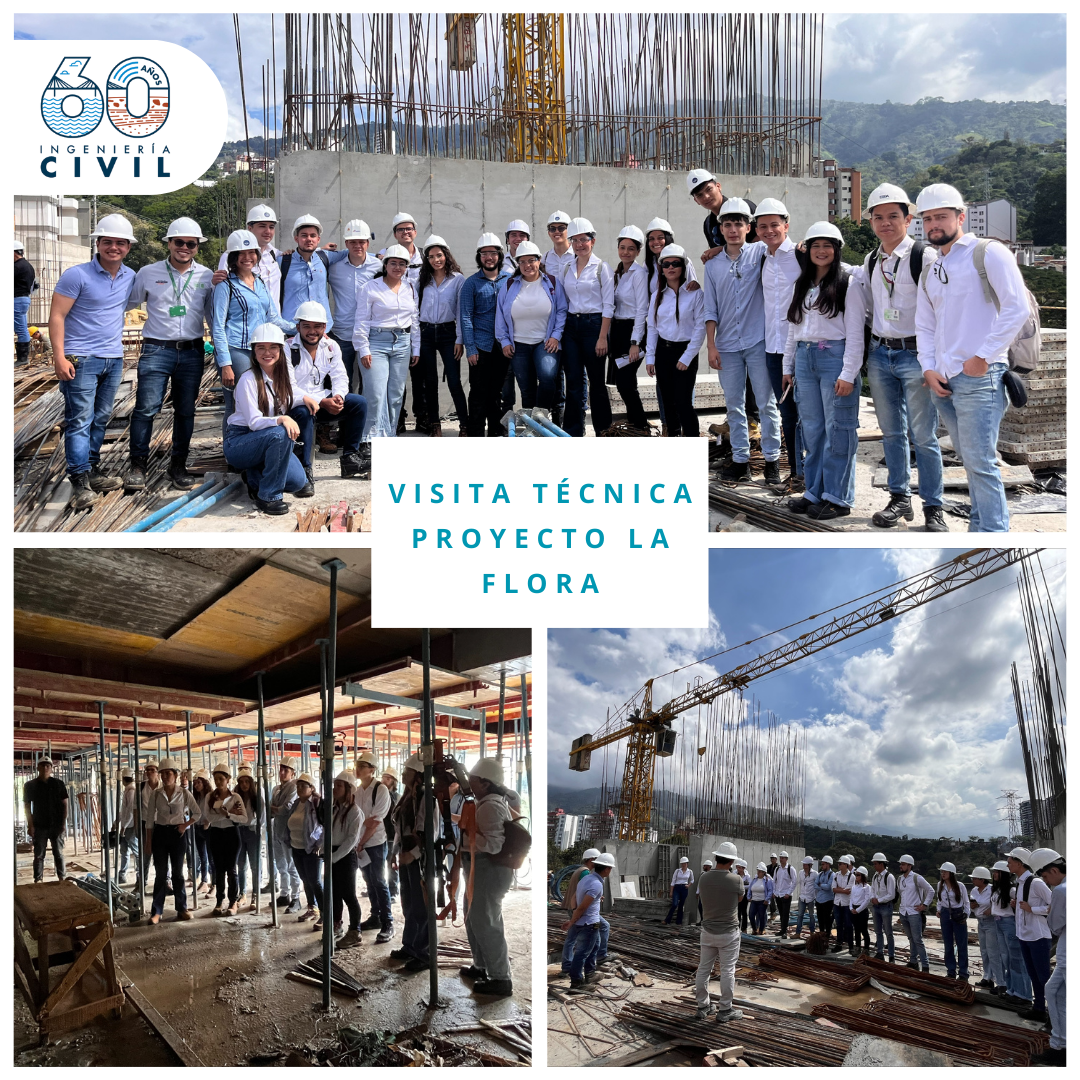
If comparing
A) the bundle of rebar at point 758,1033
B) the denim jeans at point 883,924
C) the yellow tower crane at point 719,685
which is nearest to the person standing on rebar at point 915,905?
the denim jeans at point 883,924

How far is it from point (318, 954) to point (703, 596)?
375 centimetres

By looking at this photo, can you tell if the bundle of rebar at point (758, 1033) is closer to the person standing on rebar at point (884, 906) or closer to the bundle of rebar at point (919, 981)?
the bundle of rebar at point (919, 981)

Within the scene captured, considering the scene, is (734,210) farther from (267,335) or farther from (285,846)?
(285,846)

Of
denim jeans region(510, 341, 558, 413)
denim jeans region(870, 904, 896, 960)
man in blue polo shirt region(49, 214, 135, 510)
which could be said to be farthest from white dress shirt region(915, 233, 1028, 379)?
denim jeans region(870, 904, 896, 960)

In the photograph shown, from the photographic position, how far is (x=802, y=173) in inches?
395

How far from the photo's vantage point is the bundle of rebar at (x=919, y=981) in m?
6.43

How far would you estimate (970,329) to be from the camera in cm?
442

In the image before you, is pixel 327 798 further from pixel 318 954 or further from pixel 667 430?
pixel 667 430

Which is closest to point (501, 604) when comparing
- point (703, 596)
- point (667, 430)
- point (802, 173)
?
point (703, 596)

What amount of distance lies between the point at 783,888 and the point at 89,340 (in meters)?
9.85

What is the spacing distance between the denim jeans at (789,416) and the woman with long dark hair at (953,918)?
4.25 meters

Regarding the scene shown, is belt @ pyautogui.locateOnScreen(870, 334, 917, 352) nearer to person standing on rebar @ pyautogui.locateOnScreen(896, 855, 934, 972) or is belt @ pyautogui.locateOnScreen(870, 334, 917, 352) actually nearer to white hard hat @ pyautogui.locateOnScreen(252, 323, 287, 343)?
white hard hat @ pyautogui.locateOnScreen(252, 323, 287, 343)

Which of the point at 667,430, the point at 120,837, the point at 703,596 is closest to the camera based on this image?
the point at 703,596

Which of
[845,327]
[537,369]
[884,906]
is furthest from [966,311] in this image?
[884,906]
